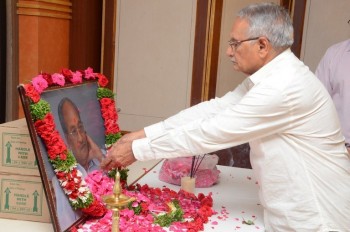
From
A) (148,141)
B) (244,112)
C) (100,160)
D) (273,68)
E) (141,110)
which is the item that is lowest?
(141,110)

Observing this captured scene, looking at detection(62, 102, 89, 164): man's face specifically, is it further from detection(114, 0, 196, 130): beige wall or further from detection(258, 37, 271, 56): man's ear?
detection(114, 0, 196, 130): beige wall

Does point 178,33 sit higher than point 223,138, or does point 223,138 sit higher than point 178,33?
point 178,33

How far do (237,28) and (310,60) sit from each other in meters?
3.18

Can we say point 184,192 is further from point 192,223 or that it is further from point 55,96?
point 55,96

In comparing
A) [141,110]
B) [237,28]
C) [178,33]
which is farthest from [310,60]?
[237,28]

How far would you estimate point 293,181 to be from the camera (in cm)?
139

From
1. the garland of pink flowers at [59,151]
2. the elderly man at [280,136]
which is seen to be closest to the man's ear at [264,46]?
the elderly man at [280,136]

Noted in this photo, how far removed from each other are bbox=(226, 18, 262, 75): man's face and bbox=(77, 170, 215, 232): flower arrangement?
52 centimetres

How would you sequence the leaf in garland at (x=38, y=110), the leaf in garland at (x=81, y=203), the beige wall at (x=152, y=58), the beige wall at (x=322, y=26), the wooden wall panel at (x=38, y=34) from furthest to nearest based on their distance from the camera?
1. the beige wall at (x=152, y=58)
2. the beige wall at (x=322, y=26)
3. the wooden wall panel at (x=38, y=34)
4. the leaf in garland at (x=81, y=203)
5. the leaf in garland at (x=38, y=110)

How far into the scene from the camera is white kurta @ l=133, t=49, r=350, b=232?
137cm

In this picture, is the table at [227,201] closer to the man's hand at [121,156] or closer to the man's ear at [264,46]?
the man's hand at [121,156]

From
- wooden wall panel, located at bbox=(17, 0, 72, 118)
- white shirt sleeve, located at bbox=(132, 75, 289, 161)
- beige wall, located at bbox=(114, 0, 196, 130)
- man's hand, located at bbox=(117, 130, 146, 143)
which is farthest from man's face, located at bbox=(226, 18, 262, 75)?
beige wall, located at bbox=(114, 0, 196, 130)

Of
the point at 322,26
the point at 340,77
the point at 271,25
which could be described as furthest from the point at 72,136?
the point at 322,26

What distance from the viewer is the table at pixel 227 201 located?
4.40ft
